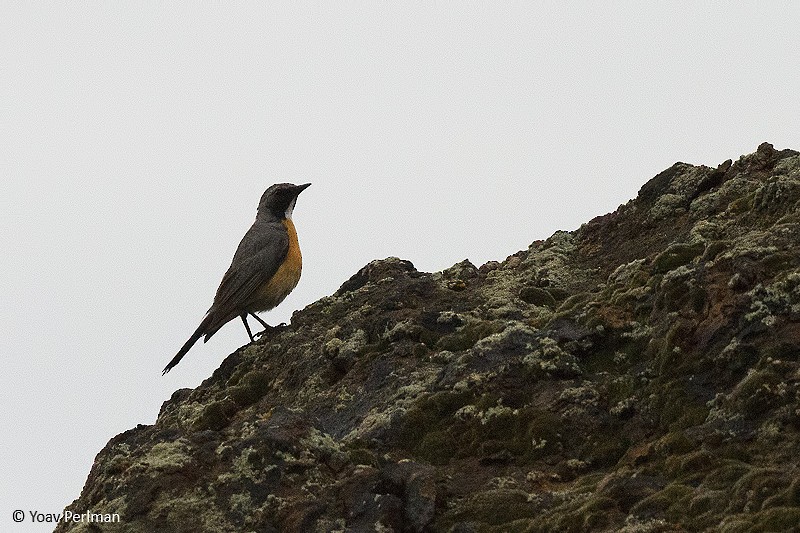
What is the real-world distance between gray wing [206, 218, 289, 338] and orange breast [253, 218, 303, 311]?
9 cm

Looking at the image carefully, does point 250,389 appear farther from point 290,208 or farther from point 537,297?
point 290,208

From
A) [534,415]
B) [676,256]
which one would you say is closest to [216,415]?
[534,415]

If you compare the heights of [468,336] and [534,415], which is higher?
[468,336]

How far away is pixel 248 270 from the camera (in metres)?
15.7

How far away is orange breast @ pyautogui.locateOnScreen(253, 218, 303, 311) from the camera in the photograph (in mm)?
15820

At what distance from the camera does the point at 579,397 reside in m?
8.17

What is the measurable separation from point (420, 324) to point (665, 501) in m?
4.16

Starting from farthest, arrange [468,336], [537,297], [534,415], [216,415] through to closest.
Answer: [537,297]
[216,415]
[468,336]
[534,415]

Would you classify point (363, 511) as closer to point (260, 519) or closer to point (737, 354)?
point (260, 519)

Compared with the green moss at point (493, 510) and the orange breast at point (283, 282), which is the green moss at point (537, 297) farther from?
the orange breast at point (283, 282)

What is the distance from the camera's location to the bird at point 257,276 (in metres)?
15.3

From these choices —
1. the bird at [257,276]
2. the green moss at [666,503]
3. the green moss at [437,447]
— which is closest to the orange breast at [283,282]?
the bird at [257,276]

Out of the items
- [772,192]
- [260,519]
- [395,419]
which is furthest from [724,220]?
[260,519]

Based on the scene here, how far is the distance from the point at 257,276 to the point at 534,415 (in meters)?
8.14
